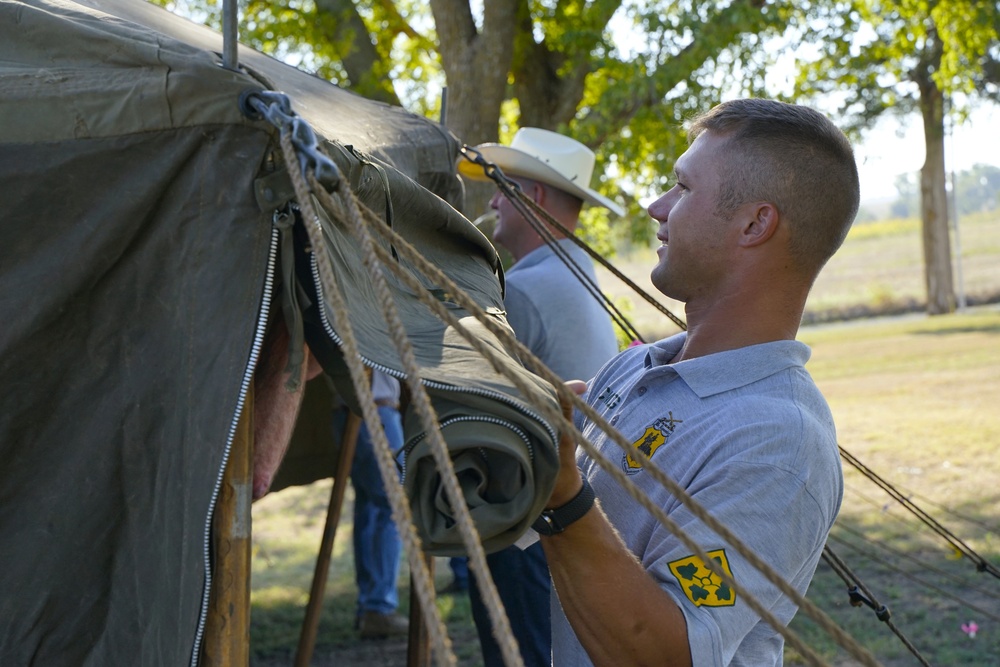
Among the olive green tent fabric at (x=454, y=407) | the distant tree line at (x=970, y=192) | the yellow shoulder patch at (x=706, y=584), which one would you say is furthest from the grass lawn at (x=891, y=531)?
the distant tree line at (x=970, y=192)

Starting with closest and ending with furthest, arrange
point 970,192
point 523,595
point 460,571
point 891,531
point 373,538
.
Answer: point 523,595
point 373,538
point 460,571
point 891,531
point 970,192

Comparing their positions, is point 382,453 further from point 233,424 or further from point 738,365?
point 738,365

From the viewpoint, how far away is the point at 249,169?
4.55ft

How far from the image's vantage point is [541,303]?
338 cm

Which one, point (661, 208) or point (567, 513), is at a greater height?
point (661, 208)

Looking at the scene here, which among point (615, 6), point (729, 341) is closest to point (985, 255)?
point (615, 6)

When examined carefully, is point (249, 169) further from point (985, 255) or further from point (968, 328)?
point (985, 255)

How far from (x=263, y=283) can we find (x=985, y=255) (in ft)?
130

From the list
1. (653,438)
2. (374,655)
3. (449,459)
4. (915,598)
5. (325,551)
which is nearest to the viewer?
(449,459)

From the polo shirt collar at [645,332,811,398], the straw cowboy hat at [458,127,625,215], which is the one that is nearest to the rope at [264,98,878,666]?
the polo shirt collar at [645,332,811,398]

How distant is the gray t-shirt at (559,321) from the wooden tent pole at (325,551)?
2.11 feet

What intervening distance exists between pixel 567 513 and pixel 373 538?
11.3 feet

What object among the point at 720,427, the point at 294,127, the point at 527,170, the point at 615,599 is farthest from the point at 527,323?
the point at 294,127

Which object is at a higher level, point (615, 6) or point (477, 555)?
point (615, 6)
